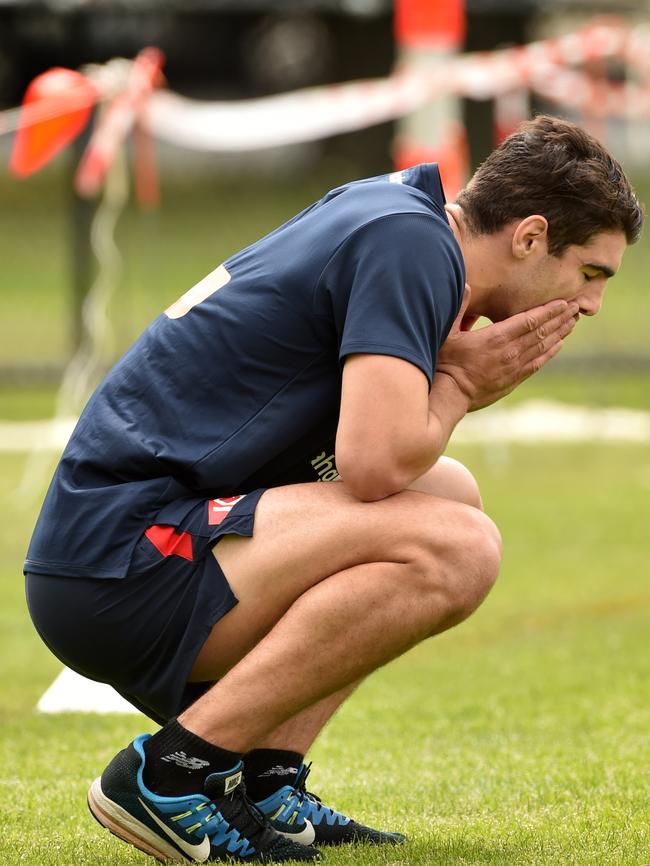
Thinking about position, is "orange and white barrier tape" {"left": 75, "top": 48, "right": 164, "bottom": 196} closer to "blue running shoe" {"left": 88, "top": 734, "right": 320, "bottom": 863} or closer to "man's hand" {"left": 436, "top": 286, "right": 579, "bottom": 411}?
"man's hand" {"left": 436, "top": 286, "right": 579, "bottom": 411}

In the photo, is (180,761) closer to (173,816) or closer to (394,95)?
(173,816)

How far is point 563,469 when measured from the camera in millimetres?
9578

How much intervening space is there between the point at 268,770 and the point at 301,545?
0.57 metres

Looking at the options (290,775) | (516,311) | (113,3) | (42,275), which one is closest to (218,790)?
(290,775)

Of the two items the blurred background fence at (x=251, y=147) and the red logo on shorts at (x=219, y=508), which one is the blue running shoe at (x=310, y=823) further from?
the blurred background fence at (x=251, y=147)

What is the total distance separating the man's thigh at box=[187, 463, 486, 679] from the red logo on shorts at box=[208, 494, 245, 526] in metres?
0.04

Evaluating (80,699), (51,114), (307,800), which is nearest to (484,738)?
(307,800)

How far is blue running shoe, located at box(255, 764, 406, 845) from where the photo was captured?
3207 mm

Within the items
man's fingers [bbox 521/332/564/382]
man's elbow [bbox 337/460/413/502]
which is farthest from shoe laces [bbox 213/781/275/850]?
man's fingers [bbox 521/332/564/382]

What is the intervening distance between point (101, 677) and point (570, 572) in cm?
373

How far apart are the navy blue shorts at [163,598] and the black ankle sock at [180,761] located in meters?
0.12

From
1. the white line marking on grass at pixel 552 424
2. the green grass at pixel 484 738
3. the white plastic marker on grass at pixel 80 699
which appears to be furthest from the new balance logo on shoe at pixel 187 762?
the white line marking on grass at pixel 552 424

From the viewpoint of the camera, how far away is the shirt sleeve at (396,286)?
9.41 feet

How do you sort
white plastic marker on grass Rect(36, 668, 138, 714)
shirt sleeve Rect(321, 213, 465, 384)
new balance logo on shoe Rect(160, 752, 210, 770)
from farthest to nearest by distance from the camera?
white plastic marker on grass Rect(36, 668, 138, 714)
new balance logo on shoe Rect(160, 752, 210, 770)
shirt sleeve Rect(321, 213, 465, 384)
